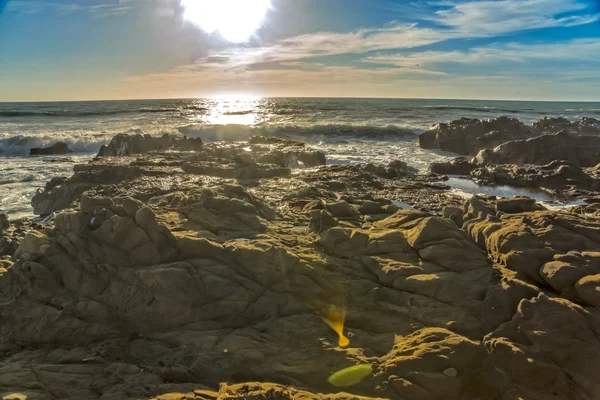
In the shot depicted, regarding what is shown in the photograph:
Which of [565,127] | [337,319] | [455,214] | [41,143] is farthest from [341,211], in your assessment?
[565,127]

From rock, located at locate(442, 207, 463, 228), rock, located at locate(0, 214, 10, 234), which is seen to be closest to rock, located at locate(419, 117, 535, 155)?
rock, located at locate(442, 207, 463, 228)

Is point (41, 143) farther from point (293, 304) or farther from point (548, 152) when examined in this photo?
point (548, 152)

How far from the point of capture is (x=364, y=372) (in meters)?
5.12

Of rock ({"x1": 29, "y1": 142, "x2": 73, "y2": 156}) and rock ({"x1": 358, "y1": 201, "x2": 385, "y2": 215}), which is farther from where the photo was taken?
rock ({"x1": 29, "y1": 142, "x2": 73, "y2": 156})

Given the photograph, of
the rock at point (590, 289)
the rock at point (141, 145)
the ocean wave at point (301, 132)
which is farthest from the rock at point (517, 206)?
the ocean wave at point (301, 132)

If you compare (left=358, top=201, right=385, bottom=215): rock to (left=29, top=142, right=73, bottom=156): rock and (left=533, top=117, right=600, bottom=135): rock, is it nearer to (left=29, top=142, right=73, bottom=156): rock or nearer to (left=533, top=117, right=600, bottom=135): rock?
(left=29, top=142, right=73, bottom=156): rock

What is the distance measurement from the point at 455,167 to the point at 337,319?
16918 millimetres

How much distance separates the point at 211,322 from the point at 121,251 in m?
2.33

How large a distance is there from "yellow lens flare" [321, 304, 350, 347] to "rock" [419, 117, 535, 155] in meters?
25.0

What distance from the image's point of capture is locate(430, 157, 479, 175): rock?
20672 millimetres

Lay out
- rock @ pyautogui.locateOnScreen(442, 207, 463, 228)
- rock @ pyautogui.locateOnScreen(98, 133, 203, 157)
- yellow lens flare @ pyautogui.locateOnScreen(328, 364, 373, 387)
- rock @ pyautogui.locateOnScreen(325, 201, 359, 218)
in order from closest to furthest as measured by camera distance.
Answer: yellow lens flare @ pyautogui.locateOnScreen(328, 364, 373, 387) → rock @ pyautogui.locateOnScreen(442, 207, 463, 228) → rock @ pyautogui.locateOnScreen(325, 201, 359, 218) → rock @ pyautogui.locateOnScreen(98, 133, 203, 157)

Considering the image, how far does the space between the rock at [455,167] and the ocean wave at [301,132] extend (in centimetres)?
1637

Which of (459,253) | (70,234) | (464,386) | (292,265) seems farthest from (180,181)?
(464,386)

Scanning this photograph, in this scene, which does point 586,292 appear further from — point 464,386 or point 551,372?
point 464,386
